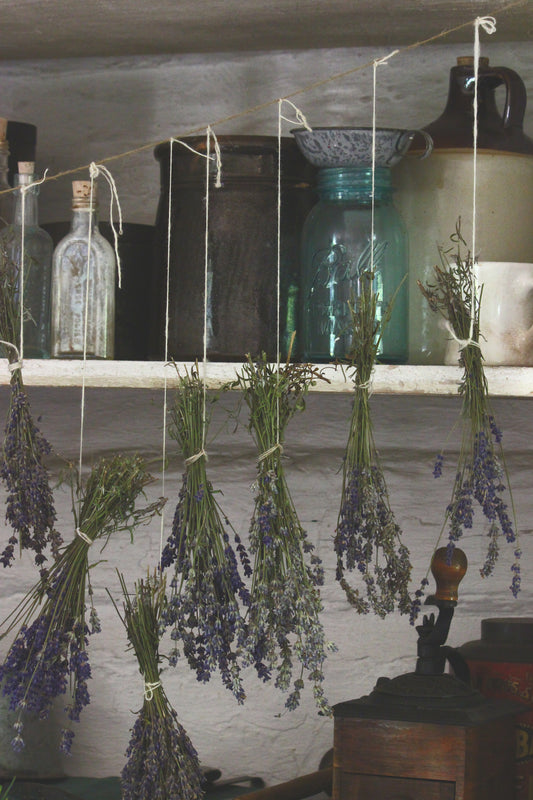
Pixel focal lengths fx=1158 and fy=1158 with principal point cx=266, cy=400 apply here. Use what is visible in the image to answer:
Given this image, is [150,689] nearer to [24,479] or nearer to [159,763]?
[159,763]

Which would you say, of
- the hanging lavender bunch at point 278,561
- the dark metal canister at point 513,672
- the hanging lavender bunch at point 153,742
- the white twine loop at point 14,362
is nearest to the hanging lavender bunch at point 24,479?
the white twine loop at point 14,362

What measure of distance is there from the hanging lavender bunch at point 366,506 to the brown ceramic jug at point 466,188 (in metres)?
0.12

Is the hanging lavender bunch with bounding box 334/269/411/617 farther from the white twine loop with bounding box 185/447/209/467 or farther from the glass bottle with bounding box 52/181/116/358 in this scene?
the glass bottle with bounding box 52/181/116/358

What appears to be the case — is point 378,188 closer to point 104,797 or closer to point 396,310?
point 396,310

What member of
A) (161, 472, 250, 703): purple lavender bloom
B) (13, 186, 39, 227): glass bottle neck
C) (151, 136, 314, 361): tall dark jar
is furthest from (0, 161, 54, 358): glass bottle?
(161, 472, 250, 703): purple lavender bloom

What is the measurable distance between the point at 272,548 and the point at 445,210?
440mm

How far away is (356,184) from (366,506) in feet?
1.20

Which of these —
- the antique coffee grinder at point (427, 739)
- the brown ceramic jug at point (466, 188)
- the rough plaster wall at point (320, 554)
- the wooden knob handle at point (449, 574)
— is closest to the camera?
the antique coffee grinder at point (427, 739)

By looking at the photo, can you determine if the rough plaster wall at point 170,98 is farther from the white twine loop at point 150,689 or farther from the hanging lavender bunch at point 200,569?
the white twine loop at point 150,689

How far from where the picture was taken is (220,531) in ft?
3.96

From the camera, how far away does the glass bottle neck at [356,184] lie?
1283 mm

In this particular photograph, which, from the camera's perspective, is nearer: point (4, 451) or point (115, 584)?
point (4, 451)

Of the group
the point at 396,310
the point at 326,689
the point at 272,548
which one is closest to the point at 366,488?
the point at 272,548

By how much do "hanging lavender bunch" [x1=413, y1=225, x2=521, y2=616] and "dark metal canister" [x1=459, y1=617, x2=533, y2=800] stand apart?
9 cm
